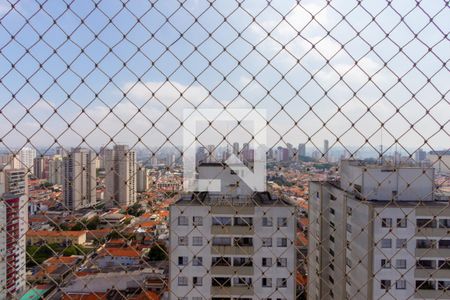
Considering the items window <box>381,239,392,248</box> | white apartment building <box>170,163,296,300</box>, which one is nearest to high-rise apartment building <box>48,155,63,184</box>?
white apartment building <box>170,163,296,300</box>

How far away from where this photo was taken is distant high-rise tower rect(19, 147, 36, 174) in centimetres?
127

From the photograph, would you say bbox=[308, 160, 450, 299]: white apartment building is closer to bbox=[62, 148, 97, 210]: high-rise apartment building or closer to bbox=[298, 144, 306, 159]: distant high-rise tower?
bbox=[298, 144, 306, 159]: distant high-rise tower

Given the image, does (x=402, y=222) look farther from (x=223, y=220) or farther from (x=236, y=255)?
(x=223, y=220)

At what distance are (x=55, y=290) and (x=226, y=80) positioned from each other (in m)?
1.25

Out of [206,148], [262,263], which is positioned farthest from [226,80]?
[262,263]

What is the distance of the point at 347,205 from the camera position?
4.08 meters

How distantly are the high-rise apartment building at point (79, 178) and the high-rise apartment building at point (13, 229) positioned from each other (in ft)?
0.59

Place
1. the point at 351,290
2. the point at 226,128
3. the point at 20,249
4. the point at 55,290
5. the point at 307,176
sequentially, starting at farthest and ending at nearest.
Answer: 1. the point at 351,290
2. the point at 307,176
3. the point at 55,290
4. the point at 20,249
5. the point at 226,128

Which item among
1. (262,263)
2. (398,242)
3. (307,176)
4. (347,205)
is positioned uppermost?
(307,176)

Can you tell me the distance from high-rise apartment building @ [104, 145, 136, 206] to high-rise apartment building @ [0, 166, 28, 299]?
361 mm

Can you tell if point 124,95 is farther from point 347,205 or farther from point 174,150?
point 347,205

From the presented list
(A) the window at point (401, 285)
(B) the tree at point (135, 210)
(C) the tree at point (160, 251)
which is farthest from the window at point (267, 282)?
(B) the tree at point (135, 210)

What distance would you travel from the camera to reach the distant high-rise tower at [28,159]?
4.16 feet

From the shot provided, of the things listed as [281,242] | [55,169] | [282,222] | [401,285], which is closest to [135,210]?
[55,169]
